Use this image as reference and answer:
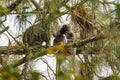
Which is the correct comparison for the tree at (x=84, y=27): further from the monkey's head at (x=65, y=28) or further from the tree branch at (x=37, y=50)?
the monkey's head at (x=65, y=28)

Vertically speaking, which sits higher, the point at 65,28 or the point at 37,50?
the point at 37,50

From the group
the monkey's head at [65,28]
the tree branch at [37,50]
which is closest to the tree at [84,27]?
the tree branch at [37,50]

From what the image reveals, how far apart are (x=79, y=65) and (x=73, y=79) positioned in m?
0.22

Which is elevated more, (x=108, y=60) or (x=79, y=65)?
(x=79, y=65)

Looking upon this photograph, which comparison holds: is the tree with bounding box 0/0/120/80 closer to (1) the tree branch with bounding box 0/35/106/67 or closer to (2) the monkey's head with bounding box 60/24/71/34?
(1) the tree branch with bounding box 0/35/106/67

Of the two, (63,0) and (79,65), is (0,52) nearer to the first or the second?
(63,0)

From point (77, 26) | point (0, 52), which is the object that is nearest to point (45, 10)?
point (77, 26)

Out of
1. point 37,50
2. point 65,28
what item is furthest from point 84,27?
point 65,28

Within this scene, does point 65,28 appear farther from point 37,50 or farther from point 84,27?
point 37,50

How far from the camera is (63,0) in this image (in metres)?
2.93

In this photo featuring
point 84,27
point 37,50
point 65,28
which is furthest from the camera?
point 65,28

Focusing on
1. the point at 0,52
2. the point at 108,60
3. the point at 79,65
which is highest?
the point at 79,65

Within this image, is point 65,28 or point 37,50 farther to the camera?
point 65,28

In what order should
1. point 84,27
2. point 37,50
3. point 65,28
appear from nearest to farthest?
point 37,50, point 84,27, point 65,28
